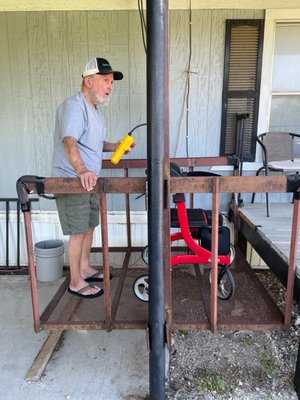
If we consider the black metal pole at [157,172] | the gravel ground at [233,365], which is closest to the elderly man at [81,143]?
the black metal pole at [157,172]

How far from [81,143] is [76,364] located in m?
1.42

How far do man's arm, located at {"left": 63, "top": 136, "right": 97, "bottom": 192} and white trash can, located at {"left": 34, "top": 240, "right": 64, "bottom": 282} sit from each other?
1.61 meters

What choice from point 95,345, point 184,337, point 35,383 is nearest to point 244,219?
point 184,337

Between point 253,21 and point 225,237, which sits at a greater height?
point 253,21

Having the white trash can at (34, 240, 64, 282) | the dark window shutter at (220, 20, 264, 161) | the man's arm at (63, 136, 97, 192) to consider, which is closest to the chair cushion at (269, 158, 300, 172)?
the dark window shutter at (220, 20, 264, 161)

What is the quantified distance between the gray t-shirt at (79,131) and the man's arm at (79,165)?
0.05m

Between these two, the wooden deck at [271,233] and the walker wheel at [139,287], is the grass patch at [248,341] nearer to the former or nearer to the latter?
the wooden deck at [271,233]

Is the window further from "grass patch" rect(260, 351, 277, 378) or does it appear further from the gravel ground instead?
"grass patch" rect(260, 351, 277, 378)

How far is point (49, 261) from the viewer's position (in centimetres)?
322

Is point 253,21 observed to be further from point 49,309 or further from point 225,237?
point 49,309

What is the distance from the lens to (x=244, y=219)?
2938 mm

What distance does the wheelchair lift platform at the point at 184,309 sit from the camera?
1834mm

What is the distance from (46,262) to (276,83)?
2733 mm

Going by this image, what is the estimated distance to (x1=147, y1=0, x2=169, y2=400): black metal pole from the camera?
1431 mm
